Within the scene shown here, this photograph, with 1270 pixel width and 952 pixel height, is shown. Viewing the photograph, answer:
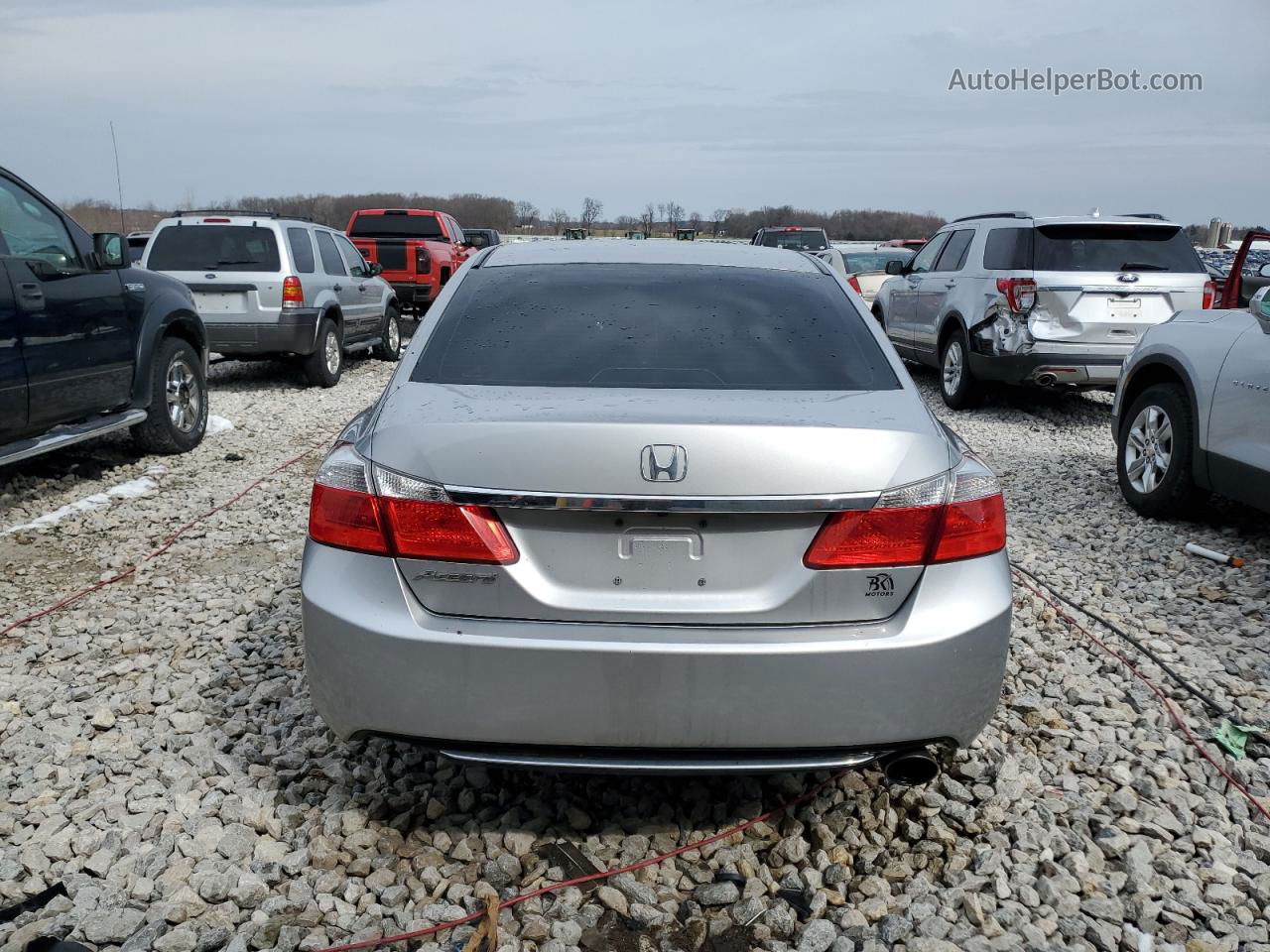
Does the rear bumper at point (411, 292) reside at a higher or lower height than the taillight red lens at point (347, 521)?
lower

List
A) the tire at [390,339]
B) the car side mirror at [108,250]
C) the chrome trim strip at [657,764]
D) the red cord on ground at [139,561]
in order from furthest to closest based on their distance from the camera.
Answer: the tire at [390,339] → the car side mirror at [108,250] → the red cord on ground at [139,561] → the chrome trim strip at [657,764]

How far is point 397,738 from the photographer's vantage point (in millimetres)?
2615

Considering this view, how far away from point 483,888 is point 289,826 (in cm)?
68

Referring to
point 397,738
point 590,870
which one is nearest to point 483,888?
point 590,870

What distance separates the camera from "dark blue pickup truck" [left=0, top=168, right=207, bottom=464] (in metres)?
5.84

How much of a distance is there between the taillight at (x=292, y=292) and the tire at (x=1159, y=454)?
847 centimetres

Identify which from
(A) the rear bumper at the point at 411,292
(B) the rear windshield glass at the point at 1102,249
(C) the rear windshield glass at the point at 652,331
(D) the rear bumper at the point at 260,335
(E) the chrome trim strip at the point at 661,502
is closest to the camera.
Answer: (E) the chrome trim strip at the point at 661,502

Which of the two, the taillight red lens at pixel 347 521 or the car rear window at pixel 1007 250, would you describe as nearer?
the taillight red lens at pixel 347 521

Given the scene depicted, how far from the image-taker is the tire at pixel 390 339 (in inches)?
598

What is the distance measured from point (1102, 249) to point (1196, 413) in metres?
3.90

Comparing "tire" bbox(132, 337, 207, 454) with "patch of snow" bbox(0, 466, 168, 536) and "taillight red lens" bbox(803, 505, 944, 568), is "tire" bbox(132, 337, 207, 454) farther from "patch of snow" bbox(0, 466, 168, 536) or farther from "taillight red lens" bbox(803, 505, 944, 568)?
"taillight red lens" bbox(803, 505, 944, 568)

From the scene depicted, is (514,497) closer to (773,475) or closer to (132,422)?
(773,475)

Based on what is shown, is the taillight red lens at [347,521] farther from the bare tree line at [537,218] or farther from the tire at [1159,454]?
the bare tree line at [537,218]

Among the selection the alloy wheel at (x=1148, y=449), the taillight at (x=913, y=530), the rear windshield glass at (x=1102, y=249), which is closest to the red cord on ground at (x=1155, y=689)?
the taillight at (x=913, y=530)
